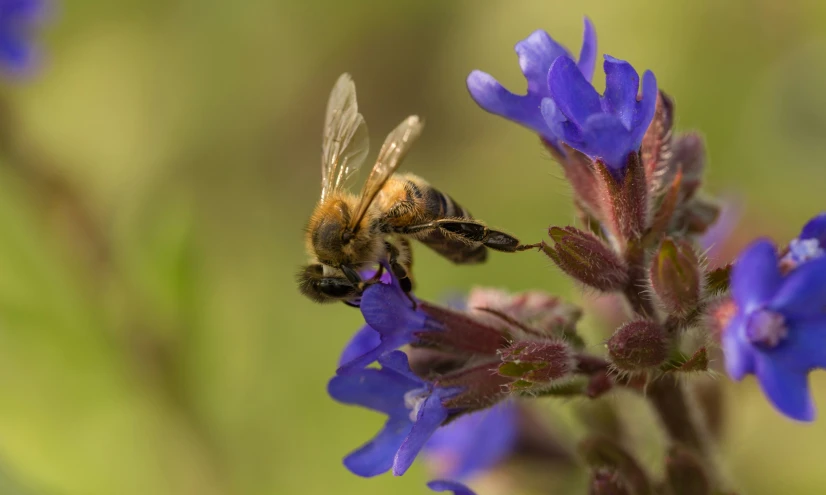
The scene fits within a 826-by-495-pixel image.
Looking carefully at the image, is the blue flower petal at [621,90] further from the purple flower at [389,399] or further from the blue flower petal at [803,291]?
the purple flower at [389,399]

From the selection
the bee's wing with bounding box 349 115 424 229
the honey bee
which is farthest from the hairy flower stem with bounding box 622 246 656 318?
the bee's wing with bounding box 349 115 424 229

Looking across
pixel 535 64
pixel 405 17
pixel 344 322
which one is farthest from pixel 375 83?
pixel 535 64

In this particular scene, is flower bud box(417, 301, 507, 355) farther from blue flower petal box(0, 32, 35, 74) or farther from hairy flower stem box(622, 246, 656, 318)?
blue flower petal box(0, 32, 35, 74)

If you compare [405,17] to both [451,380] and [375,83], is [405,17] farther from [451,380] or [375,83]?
[451,380]

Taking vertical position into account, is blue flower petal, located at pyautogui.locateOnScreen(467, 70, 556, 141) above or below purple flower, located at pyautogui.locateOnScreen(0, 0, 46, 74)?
above

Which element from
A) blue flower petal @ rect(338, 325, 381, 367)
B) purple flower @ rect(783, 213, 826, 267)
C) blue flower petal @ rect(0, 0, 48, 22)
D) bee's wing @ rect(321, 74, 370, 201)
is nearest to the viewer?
purple flower @ rect(783, 213, 826, 267)

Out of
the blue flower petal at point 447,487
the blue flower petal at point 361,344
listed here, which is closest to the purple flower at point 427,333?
the blue flower petal at point 361,344
